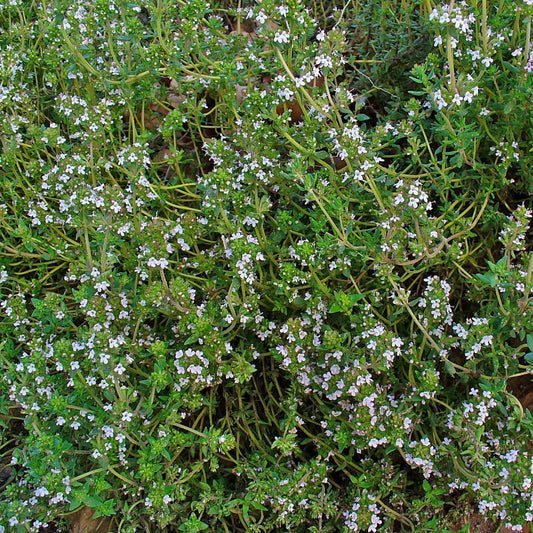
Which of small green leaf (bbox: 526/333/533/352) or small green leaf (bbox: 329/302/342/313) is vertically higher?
small green leaf (bbox: 329/302/342/313)

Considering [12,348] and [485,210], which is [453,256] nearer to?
[485,210]

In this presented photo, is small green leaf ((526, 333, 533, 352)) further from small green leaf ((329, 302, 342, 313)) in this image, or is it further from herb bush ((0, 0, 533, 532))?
small green leaf ((329, 302, 342, 313))

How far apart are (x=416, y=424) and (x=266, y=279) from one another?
0.89m

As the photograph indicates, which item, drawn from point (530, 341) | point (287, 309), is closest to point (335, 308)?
point (287, 309)

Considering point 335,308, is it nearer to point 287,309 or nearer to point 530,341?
point 287,309

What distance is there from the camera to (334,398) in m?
2.34

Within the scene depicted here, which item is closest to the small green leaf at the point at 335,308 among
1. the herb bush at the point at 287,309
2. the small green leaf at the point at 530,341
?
the herb bush at the point at 287,309

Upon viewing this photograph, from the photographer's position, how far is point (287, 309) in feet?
8.51

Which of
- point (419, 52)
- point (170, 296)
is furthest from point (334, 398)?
point (419, 52)

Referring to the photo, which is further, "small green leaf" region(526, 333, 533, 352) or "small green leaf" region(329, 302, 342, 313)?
"small green leaf" region(329, 302, 342, 313)

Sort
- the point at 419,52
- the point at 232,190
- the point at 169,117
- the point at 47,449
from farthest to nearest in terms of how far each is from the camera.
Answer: the point at 419,52 < the point at 169,117 < the point at 232,190 < the point at 47,449

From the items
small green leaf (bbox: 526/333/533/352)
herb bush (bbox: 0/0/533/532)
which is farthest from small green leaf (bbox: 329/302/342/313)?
small green leaf (bbox: 526/333/533/352)

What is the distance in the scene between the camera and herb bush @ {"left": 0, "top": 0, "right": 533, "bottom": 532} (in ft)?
7.36

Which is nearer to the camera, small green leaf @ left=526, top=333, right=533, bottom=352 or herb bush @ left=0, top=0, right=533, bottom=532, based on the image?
small green leaf @ left=526, top=333, right=533, bottom=352
